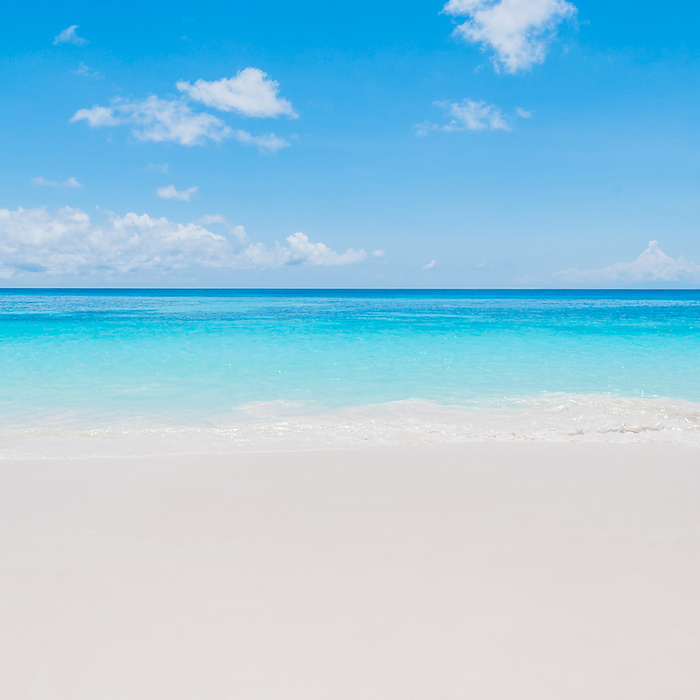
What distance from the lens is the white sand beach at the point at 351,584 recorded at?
2754 millimetres

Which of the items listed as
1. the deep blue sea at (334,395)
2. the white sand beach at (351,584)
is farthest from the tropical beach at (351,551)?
the deep blue sea at (334,395)

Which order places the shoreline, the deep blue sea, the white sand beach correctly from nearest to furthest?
the white sand beach
the shoreline
the deep blue sea

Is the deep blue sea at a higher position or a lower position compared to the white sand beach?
higher

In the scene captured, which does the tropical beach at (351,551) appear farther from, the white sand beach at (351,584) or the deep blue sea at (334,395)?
the deep blue sea at (334,395)

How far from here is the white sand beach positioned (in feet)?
A: 9.04

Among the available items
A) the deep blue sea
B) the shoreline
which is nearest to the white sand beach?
the shoreline

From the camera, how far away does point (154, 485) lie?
18.0ft

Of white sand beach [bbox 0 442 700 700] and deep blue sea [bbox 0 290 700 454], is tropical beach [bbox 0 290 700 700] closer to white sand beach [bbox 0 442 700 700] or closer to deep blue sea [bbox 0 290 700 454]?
white sand beach [bbox 0 442 700 700]

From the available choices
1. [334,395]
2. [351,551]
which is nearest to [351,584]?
[351,551]

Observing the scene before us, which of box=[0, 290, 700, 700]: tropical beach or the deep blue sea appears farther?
the deep blue sea

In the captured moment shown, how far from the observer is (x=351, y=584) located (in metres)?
3.57

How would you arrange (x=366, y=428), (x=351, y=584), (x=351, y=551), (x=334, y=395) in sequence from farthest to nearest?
(x=334, y=395), (x=366, y=428), (x=351, y=551), (x=351, y=584)

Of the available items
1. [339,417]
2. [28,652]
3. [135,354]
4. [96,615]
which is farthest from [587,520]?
[135,354]

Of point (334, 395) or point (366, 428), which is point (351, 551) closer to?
point (366, 428)
